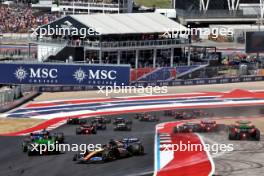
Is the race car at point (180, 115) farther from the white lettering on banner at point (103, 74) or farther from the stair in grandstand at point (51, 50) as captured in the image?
the stair in grandstand at point (51, 50)

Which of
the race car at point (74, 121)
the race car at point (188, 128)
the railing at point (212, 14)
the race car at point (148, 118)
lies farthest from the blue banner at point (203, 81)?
the railing at point (212, 14)

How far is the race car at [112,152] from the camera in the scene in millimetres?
33125

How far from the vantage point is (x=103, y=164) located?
32.9 meters

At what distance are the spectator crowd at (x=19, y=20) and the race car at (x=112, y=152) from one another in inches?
3154

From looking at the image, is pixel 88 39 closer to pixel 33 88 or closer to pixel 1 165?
pixel 33 88

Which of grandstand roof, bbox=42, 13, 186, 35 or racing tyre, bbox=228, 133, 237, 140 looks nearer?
racing tyre, bbox=228, 133, 237, 140

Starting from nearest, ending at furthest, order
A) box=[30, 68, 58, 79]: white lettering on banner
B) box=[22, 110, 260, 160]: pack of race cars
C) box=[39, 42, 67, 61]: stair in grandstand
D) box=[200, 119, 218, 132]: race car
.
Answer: box=[22, 110, 260, 160]: pack of race cars < box=[200, 119, 218, 132]: race car < box=[30, 68, 58, 79]: white lettering on banner < box=[39, 42, 67, 61]: stair in grandstand

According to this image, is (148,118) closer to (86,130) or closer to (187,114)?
(187,114)

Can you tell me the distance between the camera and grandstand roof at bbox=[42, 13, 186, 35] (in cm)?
7225

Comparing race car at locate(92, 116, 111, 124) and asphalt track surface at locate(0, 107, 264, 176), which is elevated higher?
race car at locate(92, 116, 111, 124)

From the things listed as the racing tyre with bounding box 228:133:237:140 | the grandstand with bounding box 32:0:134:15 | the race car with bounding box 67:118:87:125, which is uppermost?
the grandstand with bounding box 32:0:134:15

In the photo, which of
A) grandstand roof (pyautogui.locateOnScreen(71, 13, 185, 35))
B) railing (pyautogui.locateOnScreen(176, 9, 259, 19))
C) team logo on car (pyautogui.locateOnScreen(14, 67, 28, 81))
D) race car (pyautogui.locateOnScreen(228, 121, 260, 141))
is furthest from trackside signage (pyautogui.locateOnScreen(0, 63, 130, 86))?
railing (pyautogui.locateOnScreen(176, 9, 259, 19))

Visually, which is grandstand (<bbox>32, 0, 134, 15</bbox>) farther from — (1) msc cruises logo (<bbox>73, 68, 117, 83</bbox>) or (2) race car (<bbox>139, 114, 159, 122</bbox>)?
(2) race car (<bbox>139, 114, 159, 122</bbox>)

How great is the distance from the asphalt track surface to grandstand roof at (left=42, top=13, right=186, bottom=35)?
101 ft
